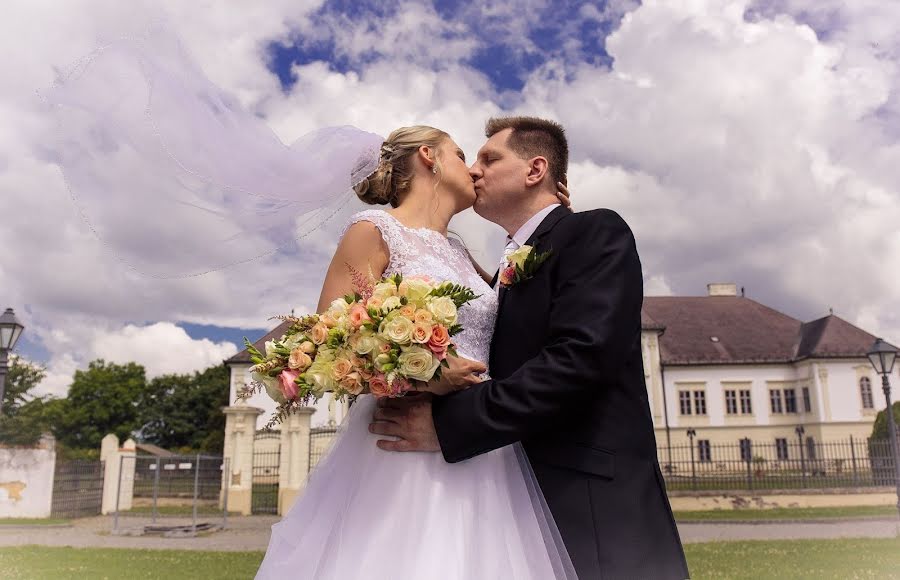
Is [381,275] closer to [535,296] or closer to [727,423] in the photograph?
[535,296]

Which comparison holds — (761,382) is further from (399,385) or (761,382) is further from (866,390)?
(399,385)

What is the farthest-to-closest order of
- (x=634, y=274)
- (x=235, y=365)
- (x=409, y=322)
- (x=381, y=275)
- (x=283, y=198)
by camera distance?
(x=235, y=365), (x=283, y=198), (x=381, y=275), (x=634, y=274), (x=409, y=322)

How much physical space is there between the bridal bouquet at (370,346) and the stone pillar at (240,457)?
2164cm

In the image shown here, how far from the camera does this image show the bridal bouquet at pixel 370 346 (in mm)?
2594

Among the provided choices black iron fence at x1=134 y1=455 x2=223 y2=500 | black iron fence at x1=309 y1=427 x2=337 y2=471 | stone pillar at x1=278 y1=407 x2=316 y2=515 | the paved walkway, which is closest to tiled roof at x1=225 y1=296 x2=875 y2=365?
black iron fence at x1=134 y1=455 x2=223 y2=500

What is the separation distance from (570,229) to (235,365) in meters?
51.3

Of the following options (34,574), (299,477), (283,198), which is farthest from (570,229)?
(299,477)

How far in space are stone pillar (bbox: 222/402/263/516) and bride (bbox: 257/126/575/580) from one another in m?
21.4

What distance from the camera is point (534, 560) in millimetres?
2713

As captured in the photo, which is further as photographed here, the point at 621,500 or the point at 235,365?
the point at 235,365

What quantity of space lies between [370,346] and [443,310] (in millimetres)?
327

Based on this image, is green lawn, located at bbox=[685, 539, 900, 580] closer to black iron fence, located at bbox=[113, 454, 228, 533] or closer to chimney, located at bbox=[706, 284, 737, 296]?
black iron fence, located at bbox=[113, 454, 228, 533]

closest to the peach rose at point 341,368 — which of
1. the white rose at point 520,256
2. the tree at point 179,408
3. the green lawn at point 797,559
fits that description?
the white rose at point 520,256

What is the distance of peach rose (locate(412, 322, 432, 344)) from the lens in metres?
2.57
